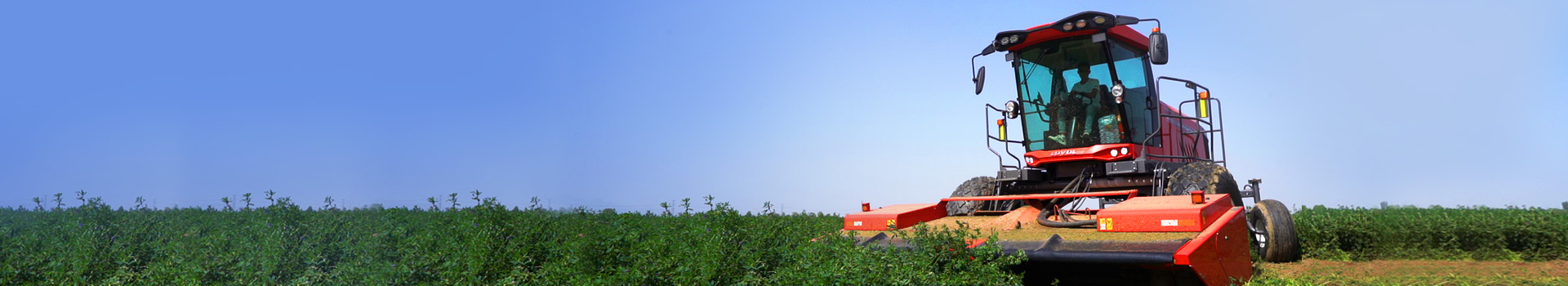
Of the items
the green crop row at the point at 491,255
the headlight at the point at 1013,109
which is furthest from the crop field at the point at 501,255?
the headlight at the point at 1013,109

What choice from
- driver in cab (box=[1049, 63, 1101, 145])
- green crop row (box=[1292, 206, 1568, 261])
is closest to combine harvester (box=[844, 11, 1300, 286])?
driver in cab (box=[1049, 63, 1101, 145])

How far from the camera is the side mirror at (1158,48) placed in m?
6.65

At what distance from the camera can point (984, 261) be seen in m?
4.94

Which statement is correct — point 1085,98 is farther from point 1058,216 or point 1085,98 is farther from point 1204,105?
point 1058,216

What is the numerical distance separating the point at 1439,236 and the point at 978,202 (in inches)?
192

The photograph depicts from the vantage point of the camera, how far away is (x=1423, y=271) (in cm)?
737

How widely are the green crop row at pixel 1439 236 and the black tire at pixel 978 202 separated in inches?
137

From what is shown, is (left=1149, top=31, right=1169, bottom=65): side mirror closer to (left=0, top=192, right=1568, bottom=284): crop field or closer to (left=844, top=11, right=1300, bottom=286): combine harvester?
(left=844, top=11, right=1300, bottom=286): combine harvester

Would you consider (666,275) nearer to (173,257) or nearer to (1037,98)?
(173,257)

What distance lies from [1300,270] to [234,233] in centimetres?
723

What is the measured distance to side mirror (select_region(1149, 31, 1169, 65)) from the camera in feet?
21.8

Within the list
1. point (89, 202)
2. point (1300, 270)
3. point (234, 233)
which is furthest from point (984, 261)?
point (89, 202)

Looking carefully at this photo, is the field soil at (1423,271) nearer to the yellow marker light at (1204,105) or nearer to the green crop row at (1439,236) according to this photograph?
the green crop row at (1439,236)

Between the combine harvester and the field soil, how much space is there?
1.17 feet
